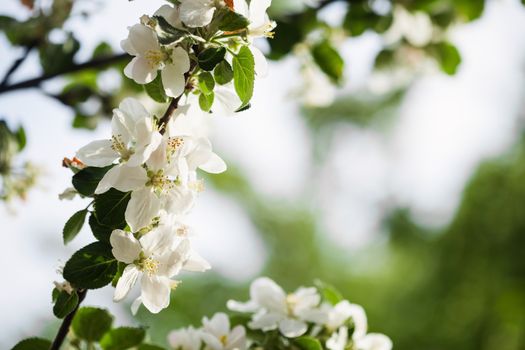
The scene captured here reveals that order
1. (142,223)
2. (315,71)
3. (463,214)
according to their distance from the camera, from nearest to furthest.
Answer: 1. (142,223)
2. (315,71)
3. (463,214)

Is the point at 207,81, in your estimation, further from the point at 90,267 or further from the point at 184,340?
the point at 184,340

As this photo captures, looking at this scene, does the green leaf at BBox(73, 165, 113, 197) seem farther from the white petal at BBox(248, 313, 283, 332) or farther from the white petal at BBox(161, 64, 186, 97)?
the white petal at BBox(248, 313, 283, 332)

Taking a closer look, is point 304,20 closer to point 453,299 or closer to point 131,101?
point 131,101

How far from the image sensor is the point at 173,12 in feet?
2.71

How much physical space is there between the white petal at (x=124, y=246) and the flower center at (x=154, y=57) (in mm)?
222

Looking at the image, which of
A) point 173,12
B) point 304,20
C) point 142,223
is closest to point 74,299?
point 142,223

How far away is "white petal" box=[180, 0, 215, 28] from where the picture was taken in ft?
2.62

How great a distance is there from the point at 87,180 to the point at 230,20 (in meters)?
Result: 0.27

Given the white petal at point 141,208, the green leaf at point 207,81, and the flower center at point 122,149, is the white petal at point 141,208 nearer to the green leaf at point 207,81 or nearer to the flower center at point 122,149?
the flower center at point 122,149

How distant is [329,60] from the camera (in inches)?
65.8

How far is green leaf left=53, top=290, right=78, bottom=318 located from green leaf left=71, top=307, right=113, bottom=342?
0.55 feet

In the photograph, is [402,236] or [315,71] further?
[402,236]

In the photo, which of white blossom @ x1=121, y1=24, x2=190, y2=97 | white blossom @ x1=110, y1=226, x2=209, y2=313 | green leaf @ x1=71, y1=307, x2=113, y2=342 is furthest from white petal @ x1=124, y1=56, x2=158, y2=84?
green leaf @ x1=71, y1=307, x2=113, y2=342

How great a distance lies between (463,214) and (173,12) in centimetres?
869
